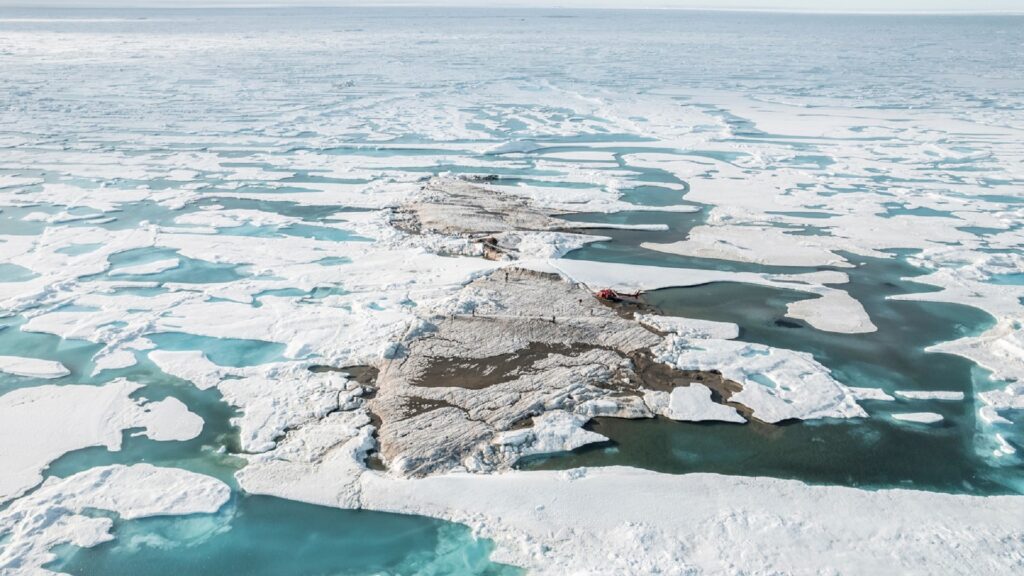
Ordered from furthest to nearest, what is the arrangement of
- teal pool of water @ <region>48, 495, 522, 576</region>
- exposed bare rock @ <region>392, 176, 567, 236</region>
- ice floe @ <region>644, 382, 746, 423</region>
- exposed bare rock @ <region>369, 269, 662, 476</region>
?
exposed bare rock @ <region>392, 176, 567, 236</region>, ice floe @ <region>644, 382, 746, 423</region>, exposed bare rock @ <region>369, 269, 662, 476</region>, teal pool of water @ <region>48, 495, 522, 576</region>

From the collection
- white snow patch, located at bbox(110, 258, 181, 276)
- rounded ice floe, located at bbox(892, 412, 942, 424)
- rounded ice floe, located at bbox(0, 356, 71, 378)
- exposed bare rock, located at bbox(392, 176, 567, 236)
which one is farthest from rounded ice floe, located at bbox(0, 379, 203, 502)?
rounded ice floe, located at bbox(892, 412, 942, 424)

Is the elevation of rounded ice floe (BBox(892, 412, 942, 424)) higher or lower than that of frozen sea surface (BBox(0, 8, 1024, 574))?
lower

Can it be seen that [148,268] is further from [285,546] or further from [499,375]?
[285,546]

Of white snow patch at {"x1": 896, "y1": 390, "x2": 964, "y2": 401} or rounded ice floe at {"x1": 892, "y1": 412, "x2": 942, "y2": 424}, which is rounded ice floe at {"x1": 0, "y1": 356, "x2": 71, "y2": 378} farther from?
white snow patch at {"x1": 896, "y1": 390, "x2": 964, "y2": 401}

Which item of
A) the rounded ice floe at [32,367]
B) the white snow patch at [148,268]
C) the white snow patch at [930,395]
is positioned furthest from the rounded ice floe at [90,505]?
the white snow patch at [930,395]

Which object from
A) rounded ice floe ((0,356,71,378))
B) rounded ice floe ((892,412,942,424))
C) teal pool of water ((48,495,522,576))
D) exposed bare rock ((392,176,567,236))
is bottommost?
teal pool of water ((48,495,522,576))

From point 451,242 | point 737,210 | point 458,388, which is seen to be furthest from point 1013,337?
point 451,242

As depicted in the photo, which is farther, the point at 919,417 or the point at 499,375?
the point at 499,375

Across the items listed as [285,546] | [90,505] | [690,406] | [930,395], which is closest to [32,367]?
[90,505]
